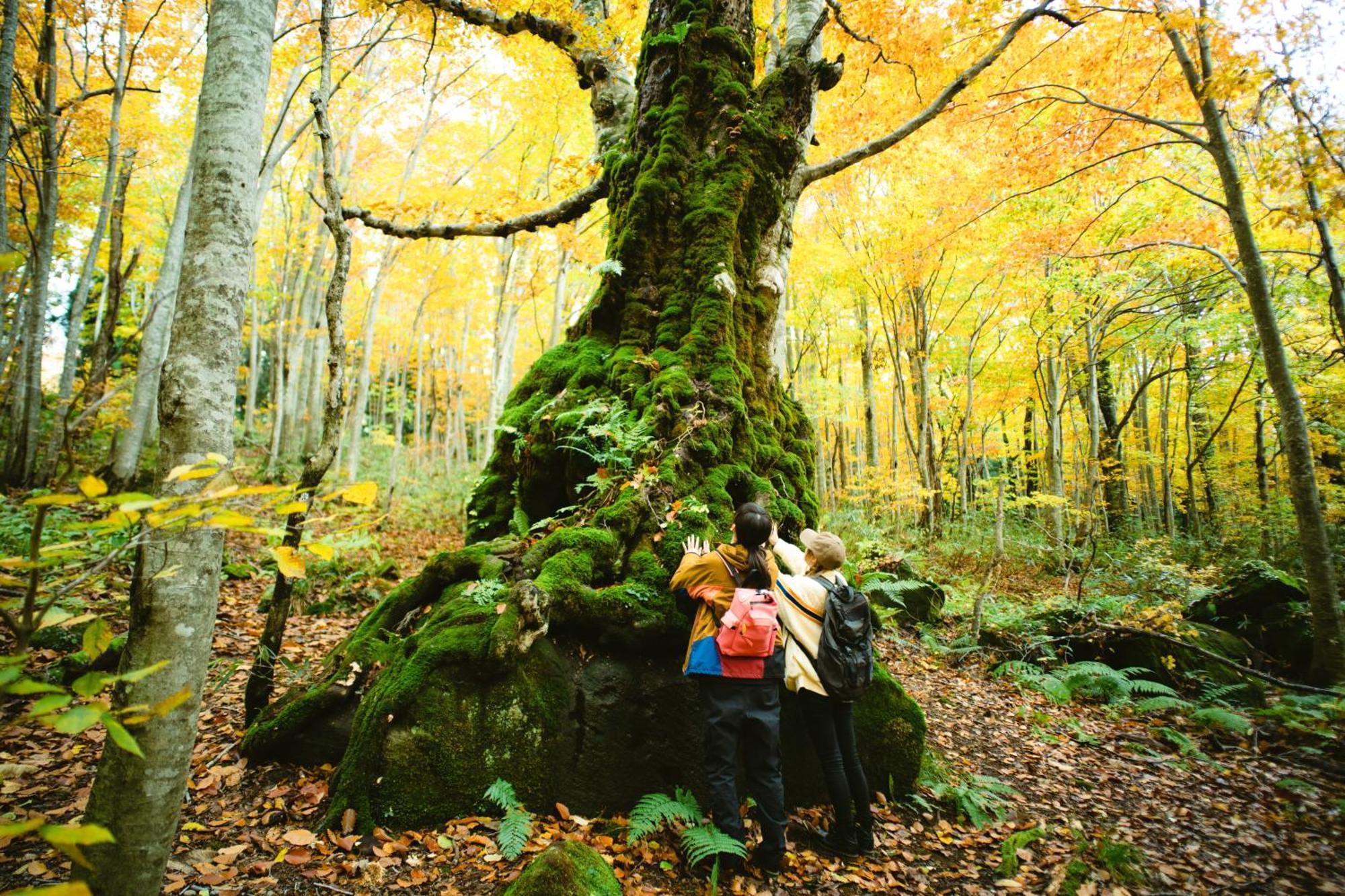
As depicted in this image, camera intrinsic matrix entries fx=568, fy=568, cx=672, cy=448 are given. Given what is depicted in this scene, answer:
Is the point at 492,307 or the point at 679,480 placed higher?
the point at 492,307

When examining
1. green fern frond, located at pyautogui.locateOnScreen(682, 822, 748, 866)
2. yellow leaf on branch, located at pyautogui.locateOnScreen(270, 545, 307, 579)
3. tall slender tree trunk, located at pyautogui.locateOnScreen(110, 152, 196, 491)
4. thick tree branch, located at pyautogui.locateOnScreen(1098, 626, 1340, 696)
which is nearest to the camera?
yellow leaf on branch, located at pyautogui.locateOnScreen(270, 545, 307, 579)

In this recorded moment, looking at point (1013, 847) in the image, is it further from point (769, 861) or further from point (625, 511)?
point (625, 511)

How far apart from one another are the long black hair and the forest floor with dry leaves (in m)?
1.79

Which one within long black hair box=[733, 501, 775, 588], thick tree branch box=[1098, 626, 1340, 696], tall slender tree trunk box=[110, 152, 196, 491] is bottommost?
thick tree branch box=[1098, 626, 1340, 696]

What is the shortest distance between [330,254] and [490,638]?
719 inches

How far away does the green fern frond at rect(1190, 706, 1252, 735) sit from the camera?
5.93m

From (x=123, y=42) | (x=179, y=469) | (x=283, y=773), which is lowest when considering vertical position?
(x=283, y=773)

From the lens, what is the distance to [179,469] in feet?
5.53

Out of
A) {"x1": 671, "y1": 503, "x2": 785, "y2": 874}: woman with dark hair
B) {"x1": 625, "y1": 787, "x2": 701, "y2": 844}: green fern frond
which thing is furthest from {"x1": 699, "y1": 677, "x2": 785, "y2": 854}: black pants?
{"x1": 625, "y1": 787, "x2": 701, "y2": 844}: green fern frond

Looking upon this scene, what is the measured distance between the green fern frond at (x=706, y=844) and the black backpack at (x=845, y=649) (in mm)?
1170

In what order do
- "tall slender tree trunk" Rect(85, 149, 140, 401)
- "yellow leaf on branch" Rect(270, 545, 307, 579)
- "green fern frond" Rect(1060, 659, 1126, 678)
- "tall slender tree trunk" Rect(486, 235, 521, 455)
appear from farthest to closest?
"tall slender tree trunk" Rect(486, 235, 521, 455) → "green fern frond" Rect(1060, 659, 1126, 678) → "tall slender tree trunk" Rect(85, 149, 140, 401) → "yellow leaf on branch" Rect(270, 545, 307, 579)

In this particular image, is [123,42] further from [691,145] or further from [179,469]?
[179,469]

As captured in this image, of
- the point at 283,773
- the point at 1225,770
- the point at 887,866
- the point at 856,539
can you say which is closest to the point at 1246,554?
the point at 856,539

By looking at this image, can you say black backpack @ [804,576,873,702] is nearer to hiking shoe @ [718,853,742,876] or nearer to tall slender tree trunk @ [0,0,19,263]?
hiking shoe @ [718,853,742,876]
